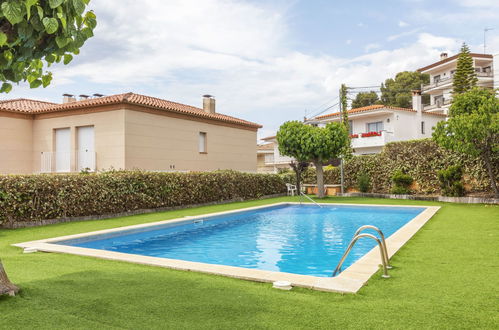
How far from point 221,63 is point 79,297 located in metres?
16.2

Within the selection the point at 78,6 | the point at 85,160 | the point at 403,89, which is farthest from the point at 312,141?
the point at 403,89

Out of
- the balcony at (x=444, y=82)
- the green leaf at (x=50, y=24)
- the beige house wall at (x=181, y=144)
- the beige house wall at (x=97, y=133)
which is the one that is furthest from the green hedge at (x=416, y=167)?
the balcony at (x=444, y=82)

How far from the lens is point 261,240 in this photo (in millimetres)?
11211

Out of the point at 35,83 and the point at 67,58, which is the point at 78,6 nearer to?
the point at 67,58

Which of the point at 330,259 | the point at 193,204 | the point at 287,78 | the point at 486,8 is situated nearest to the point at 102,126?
the point at 193,204

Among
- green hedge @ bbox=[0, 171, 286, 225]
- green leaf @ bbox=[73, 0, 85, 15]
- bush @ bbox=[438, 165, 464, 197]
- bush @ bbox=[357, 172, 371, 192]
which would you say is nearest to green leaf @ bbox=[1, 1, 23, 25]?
green leaf @ bbox=[73, 0, 85, 15]

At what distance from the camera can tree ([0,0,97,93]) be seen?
3.29 m

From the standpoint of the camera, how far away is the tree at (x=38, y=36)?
3293 millimetres

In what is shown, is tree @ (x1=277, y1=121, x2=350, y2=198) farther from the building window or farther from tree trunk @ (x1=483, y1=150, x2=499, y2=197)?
tree trunk @ (x1=483, y1=150, x2=499, y2=197)

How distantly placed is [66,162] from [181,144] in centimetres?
652

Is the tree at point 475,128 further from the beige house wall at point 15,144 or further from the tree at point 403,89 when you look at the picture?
the tree at point 403,89

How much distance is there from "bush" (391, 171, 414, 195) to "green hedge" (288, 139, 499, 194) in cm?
58

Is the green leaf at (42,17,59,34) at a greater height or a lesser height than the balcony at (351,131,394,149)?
lesser

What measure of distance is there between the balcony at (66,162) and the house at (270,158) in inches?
988
